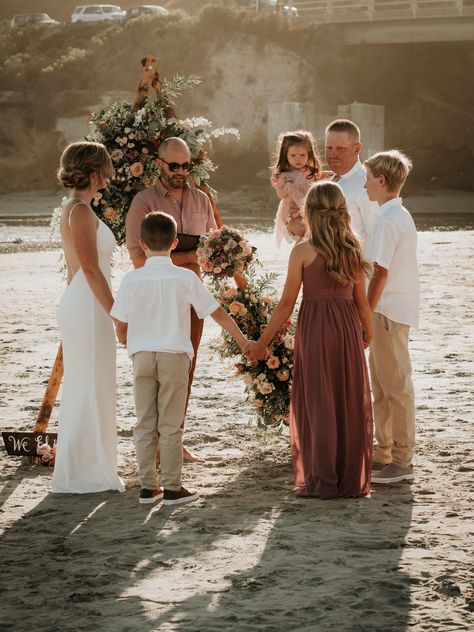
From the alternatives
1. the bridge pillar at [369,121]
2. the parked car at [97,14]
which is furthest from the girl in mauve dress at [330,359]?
the parked car at [97,14]

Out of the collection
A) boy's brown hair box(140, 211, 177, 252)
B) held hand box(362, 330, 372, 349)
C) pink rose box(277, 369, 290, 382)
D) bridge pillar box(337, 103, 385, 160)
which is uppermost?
bridge pillar box(337, 103, 385, 160)

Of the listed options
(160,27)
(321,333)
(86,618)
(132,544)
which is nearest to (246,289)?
(321,333)

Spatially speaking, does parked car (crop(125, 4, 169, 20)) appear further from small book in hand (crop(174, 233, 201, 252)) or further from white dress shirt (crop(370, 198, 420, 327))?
white dress shirt (crop(370, 198, 420, 327))

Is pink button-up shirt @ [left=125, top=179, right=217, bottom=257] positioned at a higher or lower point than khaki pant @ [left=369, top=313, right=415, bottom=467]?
higher

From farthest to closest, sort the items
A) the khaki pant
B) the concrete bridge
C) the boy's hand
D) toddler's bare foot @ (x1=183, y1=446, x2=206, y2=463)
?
the concrete bridge, toddler's bare foot @ (x1=183, y1=446, x2=206, y2=463), the khaki pant, the boy's hand

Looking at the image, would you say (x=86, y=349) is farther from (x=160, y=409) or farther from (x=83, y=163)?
(x=83, y=163)

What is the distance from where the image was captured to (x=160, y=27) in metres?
55.0

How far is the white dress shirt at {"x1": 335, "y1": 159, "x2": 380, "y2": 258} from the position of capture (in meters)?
6.98

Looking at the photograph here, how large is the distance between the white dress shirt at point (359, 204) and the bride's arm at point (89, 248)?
164 centimetres

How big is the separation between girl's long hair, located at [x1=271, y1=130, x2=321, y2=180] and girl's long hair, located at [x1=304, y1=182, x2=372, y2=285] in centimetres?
107

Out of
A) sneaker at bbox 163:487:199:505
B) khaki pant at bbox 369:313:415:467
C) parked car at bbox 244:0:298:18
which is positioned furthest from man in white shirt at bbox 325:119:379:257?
parked car at bbox 244:0:298:18

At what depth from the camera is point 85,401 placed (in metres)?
6.47

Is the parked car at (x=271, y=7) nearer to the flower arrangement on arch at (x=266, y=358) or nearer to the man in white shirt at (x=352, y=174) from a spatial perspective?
the man in white shirt at (x=352, y=174)

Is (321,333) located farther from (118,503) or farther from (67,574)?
(67,574)
